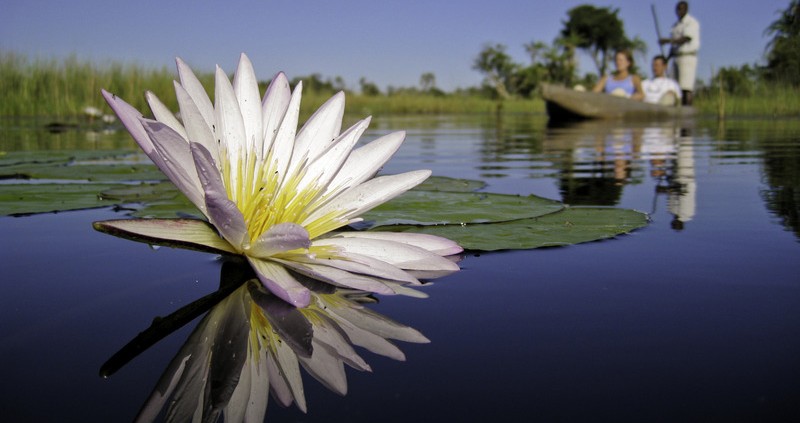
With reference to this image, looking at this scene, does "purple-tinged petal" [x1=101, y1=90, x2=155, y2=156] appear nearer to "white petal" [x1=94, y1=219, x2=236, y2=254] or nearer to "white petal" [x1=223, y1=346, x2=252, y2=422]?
"white petal" [x1=94, y1=219, x2=236, y2=254]

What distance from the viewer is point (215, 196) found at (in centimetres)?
111

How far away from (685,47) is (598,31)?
38.3 metres

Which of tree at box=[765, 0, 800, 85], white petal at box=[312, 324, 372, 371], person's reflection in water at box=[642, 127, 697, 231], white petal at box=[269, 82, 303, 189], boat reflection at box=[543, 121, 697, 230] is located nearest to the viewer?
white petal at box=[312, 324, 372, 371]

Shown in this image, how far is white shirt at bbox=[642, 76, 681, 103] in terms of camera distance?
13859mm

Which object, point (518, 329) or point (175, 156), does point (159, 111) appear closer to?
point (175, 156)

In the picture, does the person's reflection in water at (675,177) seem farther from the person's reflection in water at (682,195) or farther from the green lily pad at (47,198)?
the green lily pad at (47,198)

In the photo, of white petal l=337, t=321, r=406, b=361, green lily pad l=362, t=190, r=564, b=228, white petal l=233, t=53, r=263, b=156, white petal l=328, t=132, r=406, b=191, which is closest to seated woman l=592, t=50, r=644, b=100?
green lily pad l=362, t=190, r=564, b=228

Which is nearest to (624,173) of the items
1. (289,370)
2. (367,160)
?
(367,160)

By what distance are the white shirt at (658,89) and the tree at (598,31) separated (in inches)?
1425

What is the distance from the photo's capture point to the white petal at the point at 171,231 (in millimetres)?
1182

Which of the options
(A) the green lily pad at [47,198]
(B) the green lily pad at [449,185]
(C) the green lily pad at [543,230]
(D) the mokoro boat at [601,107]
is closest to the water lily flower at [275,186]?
(C) the green lily pad at [543,230]

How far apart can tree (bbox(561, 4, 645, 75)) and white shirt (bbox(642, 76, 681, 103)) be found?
36.2 m

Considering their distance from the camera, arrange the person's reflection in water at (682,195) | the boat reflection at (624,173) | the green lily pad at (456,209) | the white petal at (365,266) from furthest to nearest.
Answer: the boat reflection at (624,173)
the person's reflection in water at (682,195)
the green lily pad at (456,209)
the white petal at (365,266)

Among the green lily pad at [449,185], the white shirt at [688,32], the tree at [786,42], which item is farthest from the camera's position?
the tree at [786,42]
